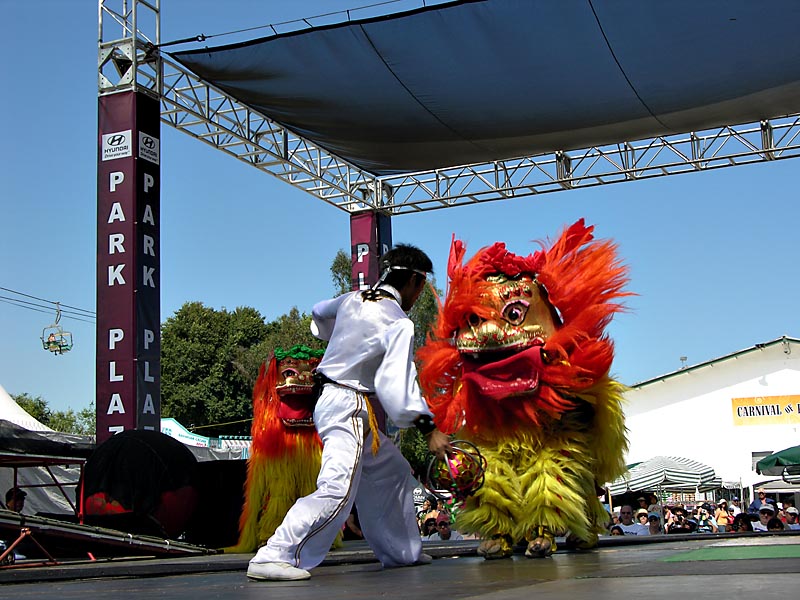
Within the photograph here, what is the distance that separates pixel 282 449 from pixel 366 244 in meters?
8.09

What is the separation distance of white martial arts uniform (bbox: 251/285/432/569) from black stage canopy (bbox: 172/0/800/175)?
675 cm

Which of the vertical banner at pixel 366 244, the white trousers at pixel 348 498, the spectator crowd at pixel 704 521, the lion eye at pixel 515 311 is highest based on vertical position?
the vertical banner at pixel 366 244

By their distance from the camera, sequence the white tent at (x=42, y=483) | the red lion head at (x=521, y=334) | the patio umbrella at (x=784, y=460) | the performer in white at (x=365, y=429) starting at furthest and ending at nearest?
the patio umbrella at (x=784, y=460)
the white tent at (x=42, y=483)
the red lion head at (x=521, y=334)
the performer in white at (x=365, y=429)

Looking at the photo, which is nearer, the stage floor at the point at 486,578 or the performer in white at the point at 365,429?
the stage floor at the point at 486,578

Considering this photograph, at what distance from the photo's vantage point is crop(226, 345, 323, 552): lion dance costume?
6.56 m

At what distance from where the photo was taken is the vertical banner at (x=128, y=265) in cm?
945

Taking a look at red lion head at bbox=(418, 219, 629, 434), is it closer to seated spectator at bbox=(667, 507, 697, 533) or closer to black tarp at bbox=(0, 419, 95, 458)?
seated spectator at bbox=(667, 507, 697, 533)

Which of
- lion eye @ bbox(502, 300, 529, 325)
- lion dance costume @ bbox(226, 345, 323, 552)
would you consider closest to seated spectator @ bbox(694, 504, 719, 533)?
lion dance costume @ bbox(226, 345, 323, 552)

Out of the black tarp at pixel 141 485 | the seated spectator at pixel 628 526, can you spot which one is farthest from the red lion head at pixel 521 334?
the seated spectator at pixel 628 526

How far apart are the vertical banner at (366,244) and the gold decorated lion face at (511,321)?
31.6 ft

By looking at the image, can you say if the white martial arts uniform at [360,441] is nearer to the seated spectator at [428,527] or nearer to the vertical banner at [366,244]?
the seated spectator at [428,527]

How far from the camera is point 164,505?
6.81 meters

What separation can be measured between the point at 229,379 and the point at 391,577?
90.4 feet

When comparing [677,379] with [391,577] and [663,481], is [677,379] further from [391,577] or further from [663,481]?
[391,577]
